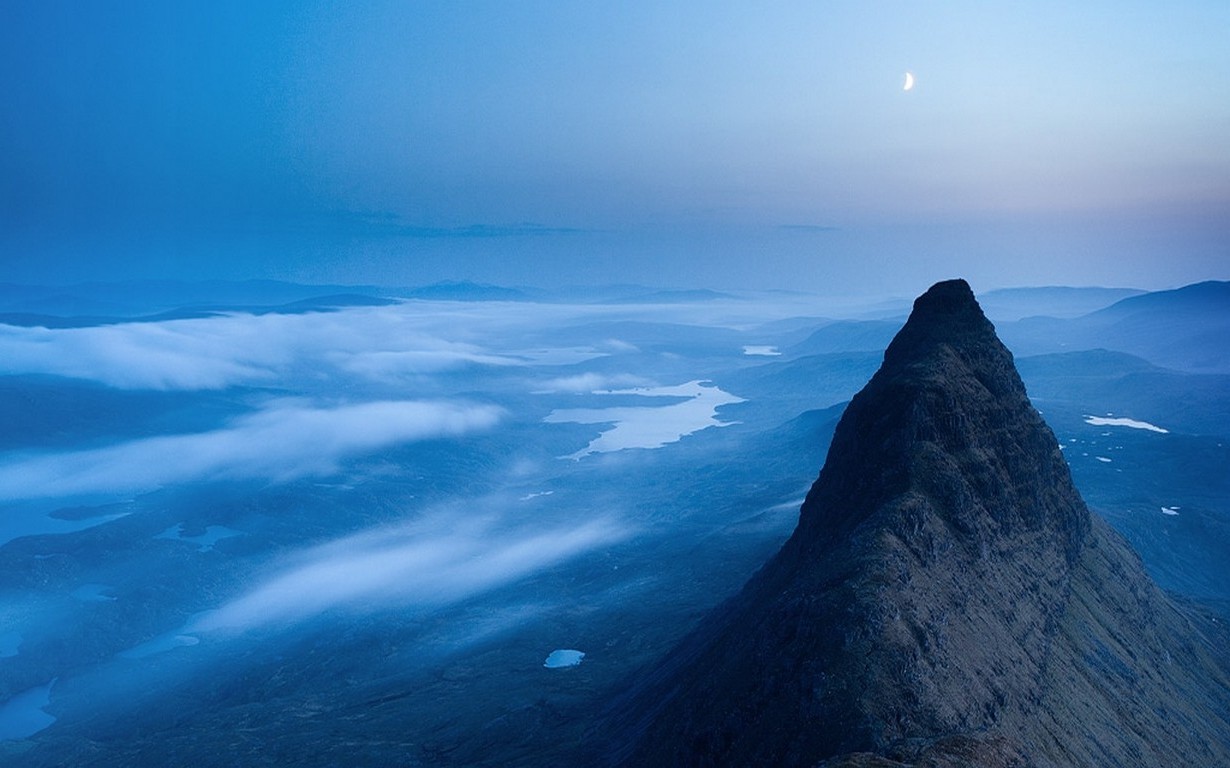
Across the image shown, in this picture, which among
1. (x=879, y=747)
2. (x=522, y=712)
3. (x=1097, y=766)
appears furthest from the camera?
(x=522, y=712)

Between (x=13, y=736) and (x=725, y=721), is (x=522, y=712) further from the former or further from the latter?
(x=13, y=736)

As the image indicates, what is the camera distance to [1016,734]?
57969mm

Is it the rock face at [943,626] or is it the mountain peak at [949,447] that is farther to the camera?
the mountain peak at [949,447]

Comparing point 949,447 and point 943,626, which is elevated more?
point 949,447

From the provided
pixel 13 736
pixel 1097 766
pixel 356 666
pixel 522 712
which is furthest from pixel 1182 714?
pixel 13 736

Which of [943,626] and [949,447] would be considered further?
[949,447]

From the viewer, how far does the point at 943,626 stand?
202 ft

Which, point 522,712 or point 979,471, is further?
point 522,712

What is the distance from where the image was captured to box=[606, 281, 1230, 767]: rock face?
53.8 metres

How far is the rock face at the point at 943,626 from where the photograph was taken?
53.8 metres

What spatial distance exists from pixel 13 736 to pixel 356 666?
84.8 meters

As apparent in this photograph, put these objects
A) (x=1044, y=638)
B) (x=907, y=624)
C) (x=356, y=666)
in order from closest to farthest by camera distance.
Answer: (x=907, y=624) < (x=1044, y=638) < (x=356, y=666)

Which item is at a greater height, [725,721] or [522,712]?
[725,721]

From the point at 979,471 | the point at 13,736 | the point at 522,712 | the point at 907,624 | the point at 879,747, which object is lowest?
the point at 13,736
